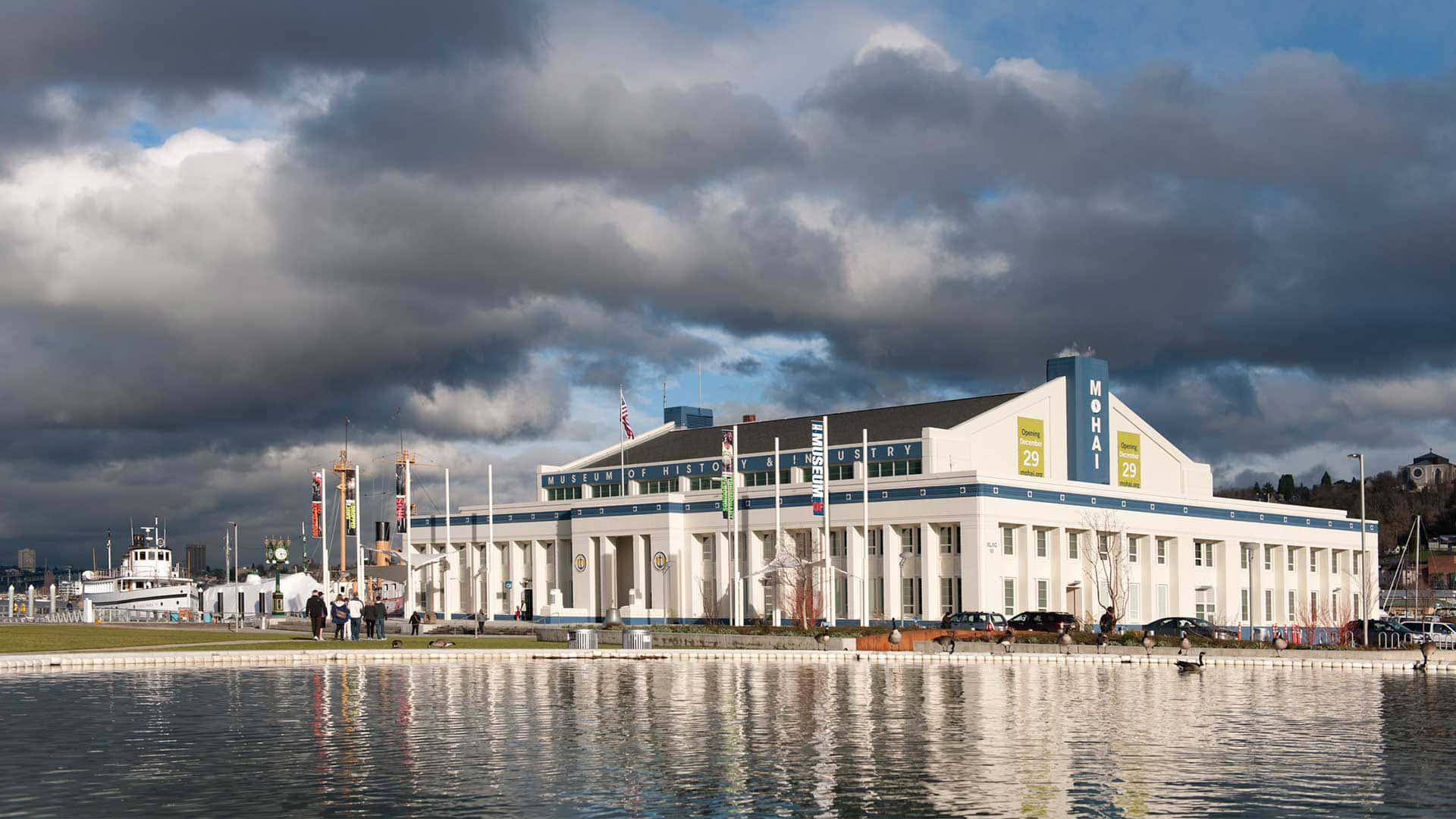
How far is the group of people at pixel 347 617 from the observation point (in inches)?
2383

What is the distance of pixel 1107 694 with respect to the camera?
3762 centimetres

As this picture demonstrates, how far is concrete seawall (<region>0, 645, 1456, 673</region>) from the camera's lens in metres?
49.0

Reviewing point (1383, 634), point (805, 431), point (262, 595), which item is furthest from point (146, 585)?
point (1383, 634)

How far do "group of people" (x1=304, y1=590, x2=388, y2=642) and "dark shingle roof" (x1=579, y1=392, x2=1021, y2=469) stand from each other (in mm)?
38856

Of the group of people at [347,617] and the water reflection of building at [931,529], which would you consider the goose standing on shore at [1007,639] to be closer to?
the water reflection of building at [931,529]

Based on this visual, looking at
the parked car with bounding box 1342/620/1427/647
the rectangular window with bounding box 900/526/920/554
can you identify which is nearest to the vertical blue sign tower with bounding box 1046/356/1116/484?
the rectangular window with bounding box 900/526/920/554

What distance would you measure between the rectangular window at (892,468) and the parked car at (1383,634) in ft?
84.9

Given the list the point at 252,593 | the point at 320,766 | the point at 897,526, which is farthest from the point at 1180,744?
the point at 252,593

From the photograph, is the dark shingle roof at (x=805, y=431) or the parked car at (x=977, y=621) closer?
the parked car at (x=977, y=621)

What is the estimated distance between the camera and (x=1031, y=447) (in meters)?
96.4

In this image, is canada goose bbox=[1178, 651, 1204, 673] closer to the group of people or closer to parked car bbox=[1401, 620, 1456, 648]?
parked car bbox=[1401, 620, 1456, 648]

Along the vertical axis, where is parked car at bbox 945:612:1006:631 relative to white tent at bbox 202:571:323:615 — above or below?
above

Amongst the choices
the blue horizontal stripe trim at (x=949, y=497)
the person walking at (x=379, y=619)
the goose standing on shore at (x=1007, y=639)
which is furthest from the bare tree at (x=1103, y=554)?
the person walking at (x=379, y=619)

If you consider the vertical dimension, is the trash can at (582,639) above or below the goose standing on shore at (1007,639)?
above
